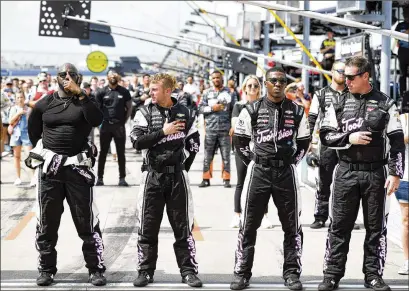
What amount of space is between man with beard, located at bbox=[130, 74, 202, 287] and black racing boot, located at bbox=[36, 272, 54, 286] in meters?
0.76

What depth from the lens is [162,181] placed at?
6859mm

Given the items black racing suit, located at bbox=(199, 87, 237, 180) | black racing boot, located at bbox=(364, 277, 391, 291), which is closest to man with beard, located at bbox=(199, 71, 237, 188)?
black racing suit, located at bbox=(199, 87, 237, 180)

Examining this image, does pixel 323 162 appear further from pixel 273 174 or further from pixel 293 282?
pixel 293 282

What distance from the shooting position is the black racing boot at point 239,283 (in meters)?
6.76

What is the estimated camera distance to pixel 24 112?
48.0 feet

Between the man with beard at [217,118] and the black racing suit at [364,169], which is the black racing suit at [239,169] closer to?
the black racing suit at [364,169]

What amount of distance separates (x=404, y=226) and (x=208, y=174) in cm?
675

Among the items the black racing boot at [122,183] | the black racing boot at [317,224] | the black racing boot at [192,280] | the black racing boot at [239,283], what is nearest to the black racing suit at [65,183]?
the black racing boot at [192,280]

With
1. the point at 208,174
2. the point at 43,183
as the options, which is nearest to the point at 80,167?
the point at 43,183

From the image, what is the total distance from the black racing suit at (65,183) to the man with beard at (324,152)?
2.73m

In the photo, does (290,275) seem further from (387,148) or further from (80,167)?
(80,167)

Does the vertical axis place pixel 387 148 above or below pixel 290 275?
above

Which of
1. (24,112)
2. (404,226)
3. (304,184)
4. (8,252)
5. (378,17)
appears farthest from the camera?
(24,112)

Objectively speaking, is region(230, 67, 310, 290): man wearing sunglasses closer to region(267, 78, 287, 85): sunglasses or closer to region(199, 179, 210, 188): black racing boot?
region(267, 78, 287, 85): sunglasses
